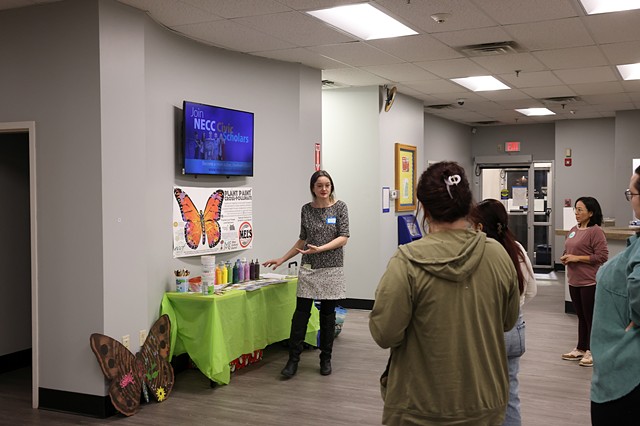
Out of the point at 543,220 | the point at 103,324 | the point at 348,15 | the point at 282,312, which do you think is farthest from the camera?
the point at 543,220

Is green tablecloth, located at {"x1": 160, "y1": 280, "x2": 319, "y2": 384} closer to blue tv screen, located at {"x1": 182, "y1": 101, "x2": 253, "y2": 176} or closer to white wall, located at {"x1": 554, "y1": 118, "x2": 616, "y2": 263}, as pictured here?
blue tv screen, located at {"x1": 182, "y1": 101, "x2": 253, "y2": 176}

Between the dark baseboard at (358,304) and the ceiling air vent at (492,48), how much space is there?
129 inches

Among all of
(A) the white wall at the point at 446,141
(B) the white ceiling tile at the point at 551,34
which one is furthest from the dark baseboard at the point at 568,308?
(B) the white ceiling tile at the point at 551,34

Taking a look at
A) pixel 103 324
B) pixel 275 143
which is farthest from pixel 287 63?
pixel 103 324

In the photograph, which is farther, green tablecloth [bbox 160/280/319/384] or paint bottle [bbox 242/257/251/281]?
paint bottle [bbox 242/257/251/281]

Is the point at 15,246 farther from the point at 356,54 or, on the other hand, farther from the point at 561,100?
the point at 561,100

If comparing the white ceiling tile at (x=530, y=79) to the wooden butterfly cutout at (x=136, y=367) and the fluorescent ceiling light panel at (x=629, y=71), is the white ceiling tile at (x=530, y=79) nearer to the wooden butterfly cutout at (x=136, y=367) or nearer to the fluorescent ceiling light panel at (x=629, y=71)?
the fluorescent ceiling light panel at (x=629, y=71)

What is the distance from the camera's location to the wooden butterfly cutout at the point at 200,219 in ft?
16.5

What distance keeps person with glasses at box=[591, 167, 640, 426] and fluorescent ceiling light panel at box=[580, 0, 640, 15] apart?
3.02m

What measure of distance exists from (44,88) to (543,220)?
1020 cm

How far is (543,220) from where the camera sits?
12.4m

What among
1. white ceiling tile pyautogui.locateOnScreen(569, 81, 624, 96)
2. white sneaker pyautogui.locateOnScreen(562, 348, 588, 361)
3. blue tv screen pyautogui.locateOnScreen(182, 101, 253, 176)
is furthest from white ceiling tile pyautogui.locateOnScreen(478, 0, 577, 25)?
white ceiling tile pyautogui.locateOnScreen(569, 81, 624, 96)

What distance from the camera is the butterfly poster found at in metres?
5.01

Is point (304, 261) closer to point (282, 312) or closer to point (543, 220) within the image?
point (282, 312)
